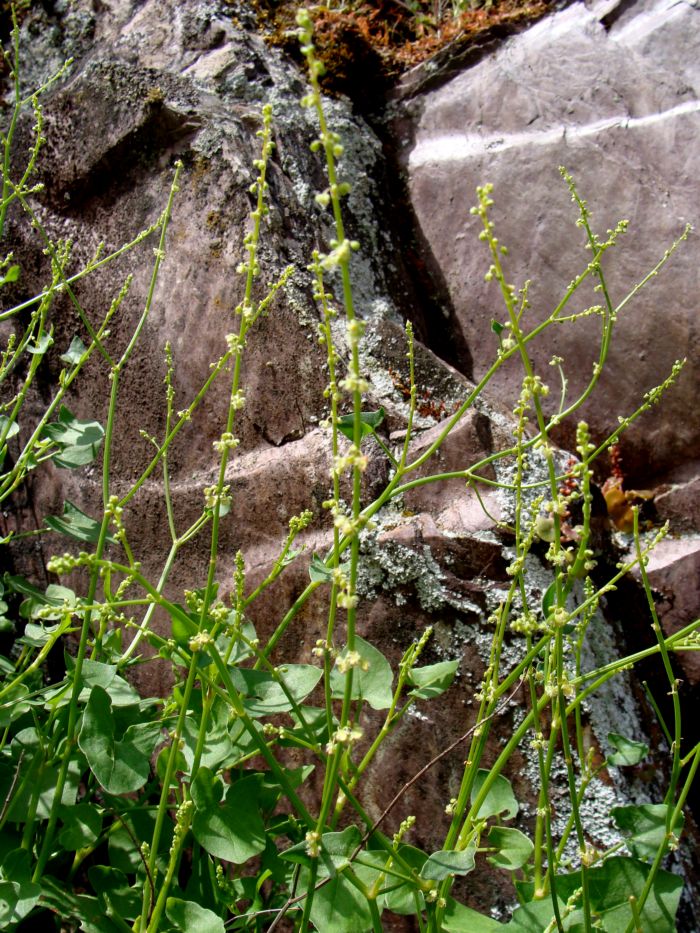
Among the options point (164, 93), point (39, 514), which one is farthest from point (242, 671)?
point (164, 93)

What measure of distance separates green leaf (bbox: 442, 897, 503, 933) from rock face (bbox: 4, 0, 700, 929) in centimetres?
45

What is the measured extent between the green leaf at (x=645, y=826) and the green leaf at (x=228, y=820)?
14.0 inches

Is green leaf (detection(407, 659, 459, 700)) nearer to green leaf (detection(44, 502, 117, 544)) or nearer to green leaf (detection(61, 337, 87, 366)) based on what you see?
green leaf (detection(44, 502, 117, 544))

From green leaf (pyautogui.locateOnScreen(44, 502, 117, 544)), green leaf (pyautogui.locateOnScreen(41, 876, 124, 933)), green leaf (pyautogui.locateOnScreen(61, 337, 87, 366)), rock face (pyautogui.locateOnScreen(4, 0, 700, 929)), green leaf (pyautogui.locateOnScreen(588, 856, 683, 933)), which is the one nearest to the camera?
green leaf (pyautogui.locateOnScreen(588, 856, 683, 933))

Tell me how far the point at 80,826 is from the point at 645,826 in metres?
0.60

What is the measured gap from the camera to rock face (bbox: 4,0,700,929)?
134cm

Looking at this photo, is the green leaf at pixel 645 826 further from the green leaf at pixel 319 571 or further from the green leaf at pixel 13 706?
the green leaf at pixel 13 706

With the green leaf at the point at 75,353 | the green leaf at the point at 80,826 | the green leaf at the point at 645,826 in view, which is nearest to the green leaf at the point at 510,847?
the green leaf at the point at 645,826

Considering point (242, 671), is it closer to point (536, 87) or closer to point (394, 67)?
point (536, 87)

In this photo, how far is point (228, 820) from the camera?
0.83 meters

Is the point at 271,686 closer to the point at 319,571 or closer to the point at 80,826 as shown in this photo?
the point at 319,571

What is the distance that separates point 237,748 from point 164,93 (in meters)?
1.37

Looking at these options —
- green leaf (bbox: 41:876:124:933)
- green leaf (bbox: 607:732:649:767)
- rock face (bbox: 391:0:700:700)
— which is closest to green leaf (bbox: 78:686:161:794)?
green leaf (bbox: 41:876:124:933)

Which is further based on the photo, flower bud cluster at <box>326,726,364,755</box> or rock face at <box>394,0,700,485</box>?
rock face at <box>394,0,700,485</box>
